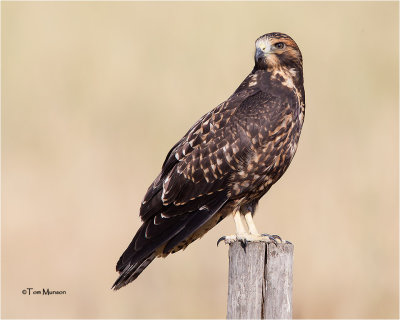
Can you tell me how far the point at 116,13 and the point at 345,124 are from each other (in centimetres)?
343

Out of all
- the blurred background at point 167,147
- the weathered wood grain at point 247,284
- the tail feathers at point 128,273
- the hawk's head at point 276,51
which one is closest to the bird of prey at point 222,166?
the tail feathers at point 128,273

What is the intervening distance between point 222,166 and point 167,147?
2775 mm

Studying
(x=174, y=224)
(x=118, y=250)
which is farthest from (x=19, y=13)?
(x=174, y=224)

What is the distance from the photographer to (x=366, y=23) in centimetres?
920

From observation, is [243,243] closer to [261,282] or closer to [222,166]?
[261,282]

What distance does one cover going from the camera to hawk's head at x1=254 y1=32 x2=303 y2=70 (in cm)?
496

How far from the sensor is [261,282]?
407cm

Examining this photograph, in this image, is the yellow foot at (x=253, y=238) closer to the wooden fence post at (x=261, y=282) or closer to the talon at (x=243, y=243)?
the talon at (x=243, y=243)

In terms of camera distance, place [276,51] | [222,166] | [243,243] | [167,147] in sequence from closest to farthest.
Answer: [243,243] → [222,166] → [276,51] → [167,147]

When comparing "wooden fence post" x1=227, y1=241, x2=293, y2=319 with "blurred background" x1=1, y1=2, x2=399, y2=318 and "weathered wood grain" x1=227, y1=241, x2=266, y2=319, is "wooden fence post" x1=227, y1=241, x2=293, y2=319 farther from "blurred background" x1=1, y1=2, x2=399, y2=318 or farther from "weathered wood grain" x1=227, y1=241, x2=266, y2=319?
"blurred background" x1=1, y1=2, x2=399, y2=318

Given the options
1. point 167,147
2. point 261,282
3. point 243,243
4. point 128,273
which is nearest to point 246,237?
point 243,243

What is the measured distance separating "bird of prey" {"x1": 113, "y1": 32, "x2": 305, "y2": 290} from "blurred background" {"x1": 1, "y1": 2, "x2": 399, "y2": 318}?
1.71m

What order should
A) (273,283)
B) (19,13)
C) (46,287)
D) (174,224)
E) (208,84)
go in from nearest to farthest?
1. (273,283)
2. (174,224)
3. (46,287)
4. (208,84)
5. (19,13)

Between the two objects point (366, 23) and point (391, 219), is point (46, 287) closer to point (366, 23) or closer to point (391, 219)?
point (391, 219)
